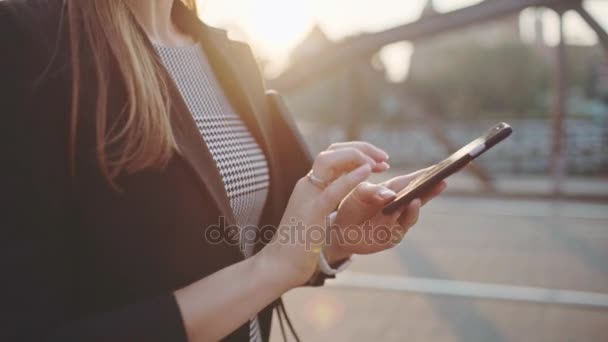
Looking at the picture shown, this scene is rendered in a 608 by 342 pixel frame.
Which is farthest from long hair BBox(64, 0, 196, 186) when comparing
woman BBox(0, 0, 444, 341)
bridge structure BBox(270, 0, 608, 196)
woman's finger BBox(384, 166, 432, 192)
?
bridge structure BBox(270, 0, 608, 196)

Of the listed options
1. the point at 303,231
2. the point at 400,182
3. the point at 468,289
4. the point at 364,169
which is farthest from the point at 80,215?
the point at 468,289

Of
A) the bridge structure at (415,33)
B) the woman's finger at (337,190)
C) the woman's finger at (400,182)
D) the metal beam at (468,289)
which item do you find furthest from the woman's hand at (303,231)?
the metal beam at (468,289)

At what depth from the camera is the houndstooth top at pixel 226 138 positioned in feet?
4.06

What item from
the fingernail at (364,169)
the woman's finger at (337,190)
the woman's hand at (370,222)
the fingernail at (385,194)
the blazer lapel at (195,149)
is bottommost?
the woman's hand at (370,222)

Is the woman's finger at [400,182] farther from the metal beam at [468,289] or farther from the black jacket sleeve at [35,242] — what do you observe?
the metal beam at [468,289]

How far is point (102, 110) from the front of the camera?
3.11 feet

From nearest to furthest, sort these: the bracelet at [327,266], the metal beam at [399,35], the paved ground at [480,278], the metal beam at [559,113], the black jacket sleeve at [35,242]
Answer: the black jacket sleeve at [35,242], the bracelet at [327,266], the paved ground at [480,278], the metal beam at [399,35], the metal beam at [559,113]

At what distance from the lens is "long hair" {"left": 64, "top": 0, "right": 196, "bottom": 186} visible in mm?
947

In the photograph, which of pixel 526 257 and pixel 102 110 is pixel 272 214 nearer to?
pixel 102 110

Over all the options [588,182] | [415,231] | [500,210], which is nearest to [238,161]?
[415,231]

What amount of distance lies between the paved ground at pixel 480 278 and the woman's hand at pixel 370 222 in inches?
89.4

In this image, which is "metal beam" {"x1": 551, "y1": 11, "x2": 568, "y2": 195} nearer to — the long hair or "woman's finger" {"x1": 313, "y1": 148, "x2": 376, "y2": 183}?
"woman's finger" {"x1": 313, "y1": 148, "x2": 376, "y2": 183}

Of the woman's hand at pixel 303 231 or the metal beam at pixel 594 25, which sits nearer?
the woman's hand at pixel 303 231

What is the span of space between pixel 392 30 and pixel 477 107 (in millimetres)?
23065
